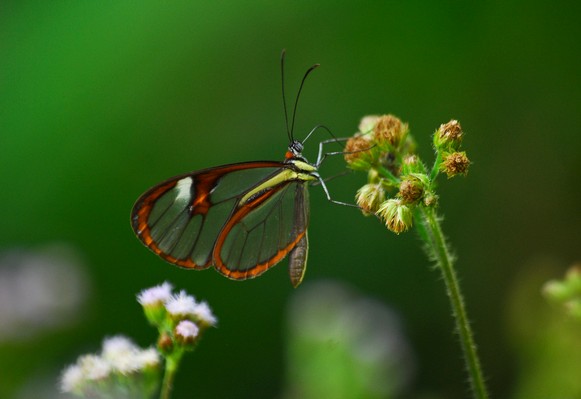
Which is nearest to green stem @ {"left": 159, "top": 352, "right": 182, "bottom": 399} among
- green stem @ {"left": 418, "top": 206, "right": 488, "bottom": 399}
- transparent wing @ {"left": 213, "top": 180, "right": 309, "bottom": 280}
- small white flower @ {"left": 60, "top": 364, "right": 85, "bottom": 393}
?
small white flower @ {"left": 60, "top": 364, "right": 85, "bottom": 393}

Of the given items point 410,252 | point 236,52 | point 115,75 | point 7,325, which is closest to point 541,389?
point 410,252

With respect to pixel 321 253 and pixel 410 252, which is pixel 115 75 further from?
pixel 410 252

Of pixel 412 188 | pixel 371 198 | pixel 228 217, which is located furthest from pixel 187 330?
pixel 412 188

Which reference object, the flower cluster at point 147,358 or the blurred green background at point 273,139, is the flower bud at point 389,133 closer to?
the flower cluster at point 147,358

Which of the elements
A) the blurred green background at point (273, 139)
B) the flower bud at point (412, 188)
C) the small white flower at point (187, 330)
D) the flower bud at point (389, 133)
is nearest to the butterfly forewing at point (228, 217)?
the small white flower at point (187, 330)

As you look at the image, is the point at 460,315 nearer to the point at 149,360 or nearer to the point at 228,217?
the point at 149,360

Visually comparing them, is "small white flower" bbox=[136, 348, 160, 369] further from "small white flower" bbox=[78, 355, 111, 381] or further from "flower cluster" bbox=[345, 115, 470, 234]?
"flower cluster" bbox=[345, 115, 470, 234]
